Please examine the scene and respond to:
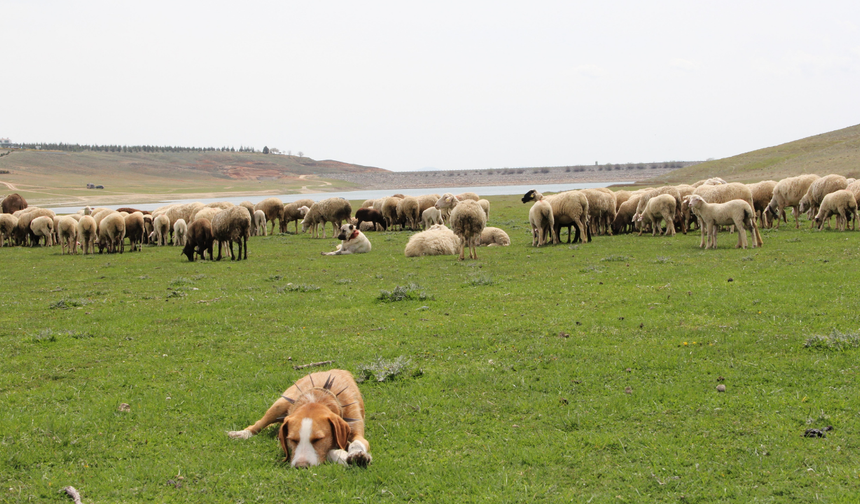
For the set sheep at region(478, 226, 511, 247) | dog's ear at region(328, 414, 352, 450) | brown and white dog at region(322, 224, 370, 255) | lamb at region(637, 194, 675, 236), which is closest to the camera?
dog's ear at region(328, 414, 352, 450)

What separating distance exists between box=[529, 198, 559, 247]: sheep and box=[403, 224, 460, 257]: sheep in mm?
2975

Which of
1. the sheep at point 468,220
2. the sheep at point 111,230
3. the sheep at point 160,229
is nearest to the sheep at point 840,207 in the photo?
→ the sheep at point 468,220

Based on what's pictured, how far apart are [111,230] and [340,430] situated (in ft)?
73.2

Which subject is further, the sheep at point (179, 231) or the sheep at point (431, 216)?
the sheep at point (431, 216)

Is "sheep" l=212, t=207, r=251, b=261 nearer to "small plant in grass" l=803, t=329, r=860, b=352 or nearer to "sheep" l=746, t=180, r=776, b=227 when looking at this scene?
"small plant in grass" l=803, t=329, r=860, b=352

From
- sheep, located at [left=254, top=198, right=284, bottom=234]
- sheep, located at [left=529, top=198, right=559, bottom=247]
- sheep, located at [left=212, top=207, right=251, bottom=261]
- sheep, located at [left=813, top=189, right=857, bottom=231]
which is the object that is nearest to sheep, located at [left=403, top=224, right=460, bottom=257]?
sheep, located at [left=529, top=198, right=559, bottom=247]

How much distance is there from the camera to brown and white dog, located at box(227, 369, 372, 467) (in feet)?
16.1

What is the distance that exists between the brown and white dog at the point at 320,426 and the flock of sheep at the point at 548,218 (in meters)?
12.8

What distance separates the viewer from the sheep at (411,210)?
A: 1309 inches

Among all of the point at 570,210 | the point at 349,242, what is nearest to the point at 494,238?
the point at 570,210

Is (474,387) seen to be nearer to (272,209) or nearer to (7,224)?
(272,209)

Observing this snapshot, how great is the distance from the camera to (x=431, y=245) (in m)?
20.6

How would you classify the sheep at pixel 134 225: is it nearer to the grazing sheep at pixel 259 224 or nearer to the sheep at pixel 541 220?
the grazing sheep at pixel 259 224

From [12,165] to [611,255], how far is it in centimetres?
14957
